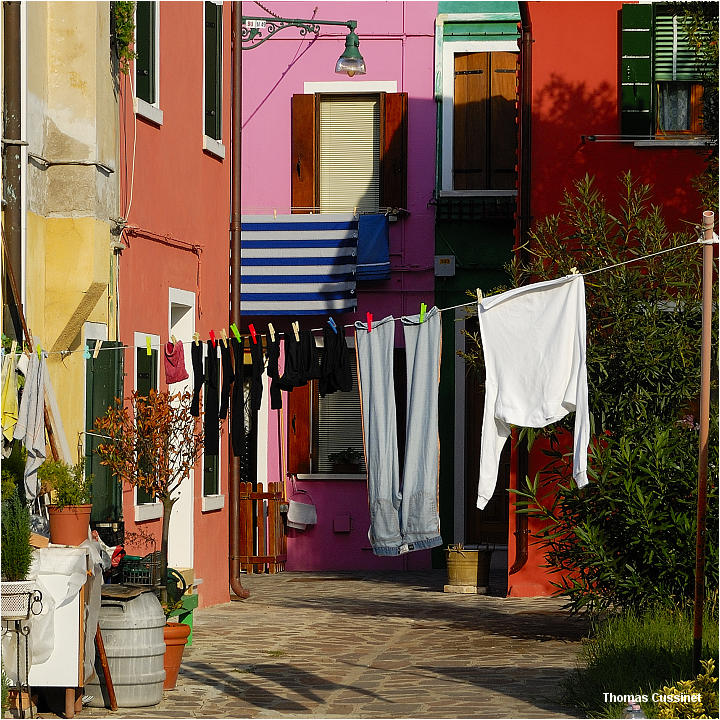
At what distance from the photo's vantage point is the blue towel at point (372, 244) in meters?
19.7

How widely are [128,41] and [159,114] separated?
156cm

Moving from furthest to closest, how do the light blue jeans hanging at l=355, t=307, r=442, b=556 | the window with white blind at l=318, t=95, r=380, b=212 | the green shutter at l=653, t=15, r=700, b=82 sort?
the window with white blind at l=318, t=95, r=380, b=212, the green shutter at l=653, t=15, r=700, b=82, the light blue jeans hanging at l=355, t=307, r=442, b=556

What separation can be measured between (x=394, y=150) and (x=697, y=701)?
45.0 feet

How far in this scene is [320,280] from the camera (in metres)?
19.6

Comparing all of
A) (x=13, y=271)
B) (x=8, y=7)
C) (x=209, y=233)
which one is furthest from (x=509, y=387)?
(x=209, y=233)

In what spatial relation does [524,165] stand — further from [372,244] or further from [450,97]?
[450,97]

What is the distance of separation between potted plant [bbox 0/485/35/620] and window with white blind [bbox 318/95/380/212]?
1191 centimetres

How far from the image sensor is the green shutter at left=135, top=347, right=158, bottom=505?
1309 cm

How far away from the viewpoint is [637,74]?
52.7ft

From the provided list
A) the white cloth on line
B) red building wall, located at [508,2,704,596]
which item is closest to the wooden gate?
red building wall, located at [508,2,704,596]

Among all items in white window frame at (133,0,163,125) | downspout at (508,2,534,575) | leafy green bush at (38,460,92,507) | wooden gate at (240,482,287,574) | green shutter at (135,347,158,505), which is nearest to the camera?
leafy green bush at (38,460,92,507)

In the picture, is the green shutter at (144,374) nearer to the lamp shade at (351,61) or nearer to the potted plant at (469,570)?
the potted plant at (469,570)

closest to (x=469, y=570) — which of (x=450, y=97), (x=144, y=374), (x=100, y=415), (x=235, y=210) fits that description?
(x=235, y=210)

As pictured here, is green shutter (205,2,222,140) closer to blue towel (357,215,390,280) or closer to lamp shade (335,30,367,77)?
lamp shade (335,30,367,77)
